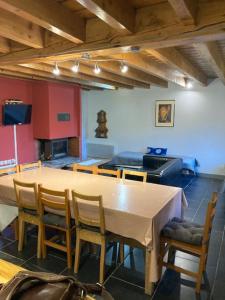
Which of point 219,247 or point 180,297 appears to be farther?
point 219,247

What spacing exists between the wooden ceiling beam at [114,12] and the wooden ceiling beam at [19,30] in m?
0.89

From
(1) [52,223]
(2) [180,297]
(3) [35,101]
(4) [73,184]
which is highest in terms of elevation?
(3) [35,101]

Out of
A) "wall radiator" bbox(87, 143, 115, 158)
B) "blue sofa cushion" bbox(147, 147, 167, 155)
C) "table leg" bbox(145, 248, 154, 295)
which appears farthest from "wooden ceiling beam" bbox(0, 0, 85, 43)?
"wall radiator" bbox(87, 143, 115, 158)

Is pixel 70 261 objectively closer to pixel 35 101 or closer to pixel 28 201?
pixel 28 201

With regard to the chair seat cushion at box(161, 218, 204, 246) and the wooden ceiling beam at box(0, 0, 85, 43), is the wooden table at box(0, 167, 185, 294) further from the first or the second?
the wooden ceiling beam at box(0, 0, 85, 43)

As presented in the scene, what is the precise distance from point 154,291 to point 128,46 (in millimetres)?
2280

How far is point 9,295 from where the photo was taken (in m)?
0.71

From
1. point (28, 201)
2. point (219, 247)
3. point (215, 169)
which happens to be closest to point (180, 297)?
point (219, 247)

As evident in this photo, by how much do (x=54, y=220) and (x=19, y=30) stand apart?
199cm

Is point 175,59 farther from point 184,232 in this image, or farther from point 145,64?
point 184,232

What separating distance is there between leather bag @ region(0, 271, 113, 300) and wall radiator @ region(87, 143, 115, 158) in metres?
7.24

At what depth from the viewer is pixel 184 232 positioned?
2.44 m

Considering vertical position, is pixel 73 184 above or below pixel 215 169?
above

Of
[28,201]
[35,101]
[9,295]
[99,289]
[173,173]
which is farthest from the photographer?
[35,101]
